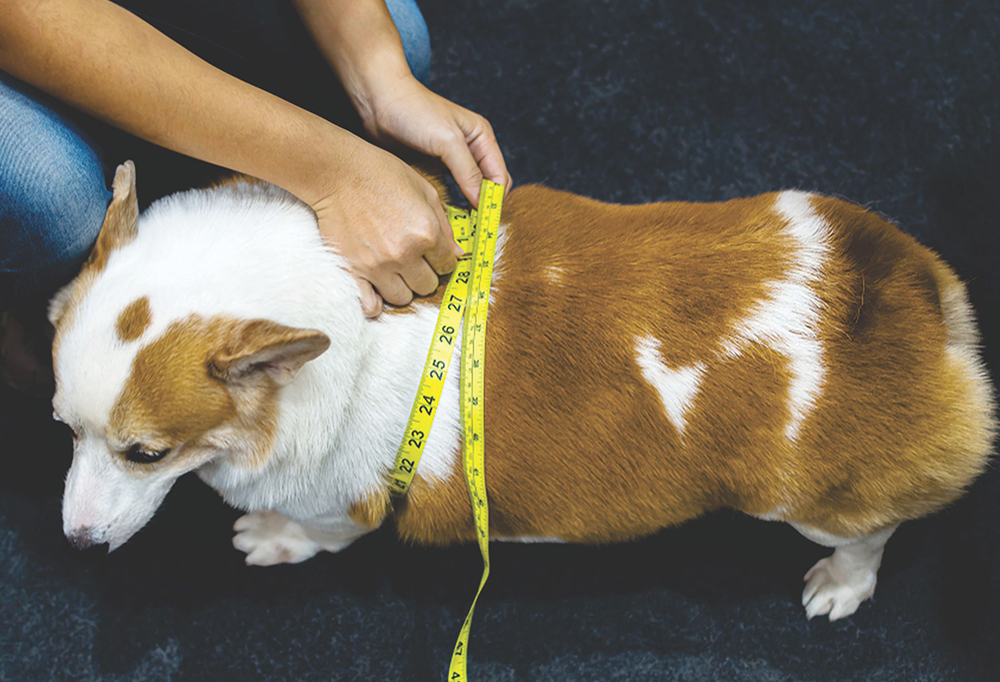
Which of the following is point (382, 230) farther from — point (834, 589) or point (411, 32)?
point (834, 589)

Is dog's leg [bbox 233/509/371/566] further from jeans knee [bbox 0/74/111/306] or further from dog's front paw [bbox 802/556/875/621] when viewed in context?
dog's front paw [bbox 802/556/875/621]

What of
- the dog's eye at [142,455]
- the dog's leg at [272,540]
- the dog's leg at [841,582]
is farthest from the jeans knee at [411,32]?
the dog's leg at [841,582]

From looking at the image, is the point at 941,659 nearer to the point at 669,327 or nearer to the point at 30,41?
the point at 669,327

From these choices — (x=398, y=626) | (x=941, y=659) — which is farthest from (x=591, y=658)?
(x=941, y=659)

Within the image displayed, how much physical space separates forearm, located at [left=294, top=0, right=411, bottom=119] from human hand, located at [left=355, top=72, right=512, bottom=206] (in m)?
0.01

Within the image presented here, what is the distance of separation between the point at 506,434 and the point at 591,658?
0.79m

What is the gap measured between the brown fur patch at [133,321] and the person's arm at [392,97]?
553mm

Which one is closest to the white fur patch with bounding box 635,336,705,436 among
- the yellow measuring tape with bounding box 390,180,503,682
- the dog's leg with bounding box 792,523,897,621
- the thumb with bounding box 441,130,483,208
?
the yellow measuring tape with bounding box 390,180,503,682

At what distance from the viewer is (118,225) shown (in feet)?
3.41

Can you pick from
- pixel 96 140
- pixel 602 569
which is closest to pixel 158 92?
pixel 96 140

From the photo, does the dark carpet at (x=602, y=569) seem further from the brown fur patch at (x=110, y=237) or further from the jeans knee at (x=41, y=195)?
the brown fur patch at (x=110, y=237)

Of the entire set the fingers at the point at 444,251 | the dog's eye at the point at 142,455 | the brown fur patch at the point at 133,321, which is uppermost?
the fingers at the point at 444,251

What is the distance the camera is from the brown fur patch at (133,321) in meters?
0.97

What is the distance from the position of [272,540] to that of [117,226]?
0.83 metres
